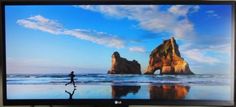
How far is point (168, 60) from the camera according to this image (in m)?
1.80

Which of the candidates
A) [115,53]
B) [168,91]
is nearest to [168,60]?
[168,91]

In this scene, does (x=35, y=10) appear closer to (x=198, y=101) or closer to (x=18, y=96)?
(x=18, y=96)

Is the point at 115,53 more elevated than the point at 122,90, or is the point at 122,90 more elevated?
the point at 115,53

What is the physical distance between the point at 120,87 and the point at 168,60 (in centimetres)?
29

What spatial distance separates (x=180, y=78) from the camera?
1.80 meters

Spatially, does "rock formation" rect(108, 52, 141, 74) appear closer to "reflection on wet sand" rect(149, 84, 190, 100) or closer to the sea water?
the sea water

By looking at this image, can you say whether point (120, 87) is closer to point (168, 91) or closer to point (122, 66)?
point (122, 66)

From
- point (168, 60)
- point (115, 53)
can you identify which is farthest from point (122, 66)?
point (168, 60)

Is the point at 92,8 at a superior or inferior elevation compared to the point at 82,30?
superior

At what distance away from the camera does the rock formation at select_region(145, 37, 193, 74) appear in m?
1.79

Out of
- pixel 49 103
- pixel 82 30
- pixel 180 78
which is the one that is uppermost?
pixel 82 30

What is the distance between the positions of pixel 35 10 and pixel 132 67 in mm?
592

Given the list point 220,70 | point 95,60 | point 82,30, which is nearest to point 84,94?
point 95,60

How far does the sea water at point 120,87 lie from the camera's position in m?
1.79
